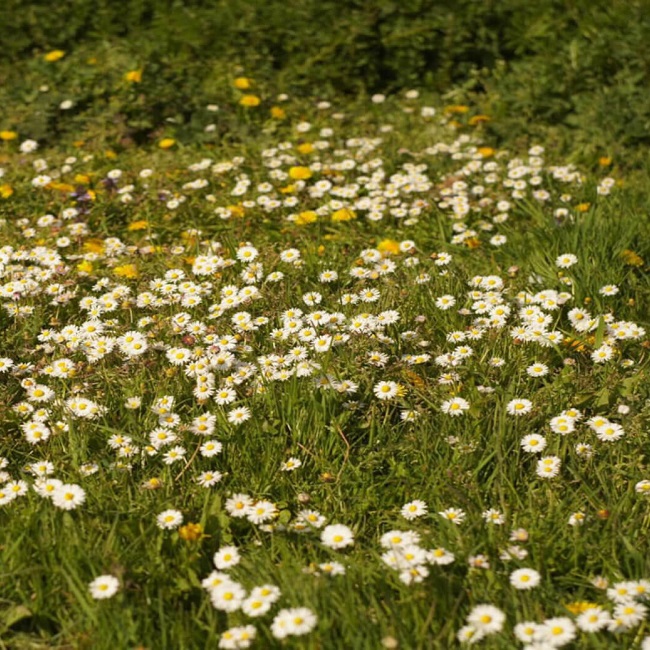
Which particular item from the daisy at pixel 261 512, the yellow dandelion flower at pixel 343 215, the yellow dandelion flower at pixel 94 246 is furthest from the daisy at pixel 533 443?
the yellow dandelion flower at pixel 94 246

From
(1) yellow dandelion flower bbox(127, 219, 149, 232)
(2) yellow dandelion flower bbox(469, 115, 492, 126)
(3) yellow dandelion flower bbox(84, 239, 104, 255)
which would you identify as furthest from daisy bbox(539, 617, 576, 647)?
(2) yellow dandelion flower bbox(469, 115, 492, 126)

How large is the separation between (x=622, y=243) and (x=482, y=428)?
1353mm

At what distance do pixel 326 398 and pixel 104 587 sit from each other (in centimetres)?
96

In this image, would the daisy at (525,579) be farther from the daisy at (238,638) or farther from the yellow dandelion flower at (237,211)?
the yellow dandelion flower at (237,211)

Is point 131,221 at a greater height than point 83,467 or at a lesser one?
lesser

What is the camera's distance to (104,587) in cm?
226

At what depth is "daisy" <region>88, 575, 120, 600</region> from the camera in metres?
2.24

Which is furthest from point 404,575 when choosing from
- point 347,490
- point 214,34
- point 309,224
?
point 214,34

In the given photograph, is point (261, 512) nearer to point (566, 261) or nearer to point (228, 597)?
point (228, 597)

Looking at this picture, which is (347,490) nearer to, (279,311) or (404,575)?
(404,575)

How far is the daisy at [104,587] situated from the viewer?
7.34 ft

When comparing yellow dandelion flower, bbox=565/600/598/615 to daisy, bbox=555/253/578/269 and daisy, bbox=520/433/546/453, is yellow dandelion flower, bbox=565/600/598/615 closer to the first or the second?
daisy, bbox=520/433/546/453

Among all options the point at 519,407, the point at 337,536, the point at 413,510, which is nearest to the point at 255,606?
the point at 337,536

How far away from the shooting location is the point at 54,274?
3.80 metres
